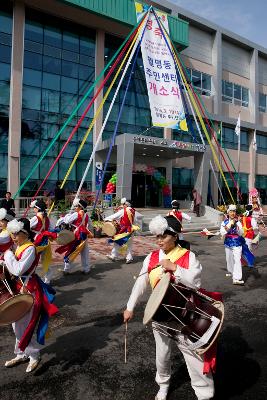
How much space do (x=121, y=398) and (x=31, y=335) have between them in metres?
1.26

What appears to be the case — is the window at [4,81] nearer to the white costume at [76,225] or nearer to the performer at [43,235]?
the white costume at [76,225]

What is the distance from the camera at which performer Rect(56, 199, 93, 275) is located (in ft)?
26.7

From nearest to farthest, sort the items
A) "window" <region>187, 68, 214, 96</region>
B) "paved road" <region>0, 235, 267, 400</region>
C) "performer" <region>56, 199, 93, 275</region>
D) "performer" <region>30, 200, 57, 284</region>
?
1. "paved road" <region>0, 235, 267, 400</region>
2. "performer" <region>30, 200, 57, 284</region>
3. "performer" <region>56, 199, 93, 275</region>
4. "window" <region>187, 68, 214, 96</region>

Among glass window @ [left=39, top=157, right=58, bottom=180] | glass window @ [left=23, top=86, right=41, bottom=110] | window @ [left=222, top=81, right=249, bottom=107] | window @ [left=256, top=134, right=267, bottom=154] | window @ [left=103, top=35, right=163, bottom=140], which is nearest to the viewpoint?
glass window @ [left=23, top=86, right=41, bottom=110]

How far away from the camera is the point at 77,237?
816cm

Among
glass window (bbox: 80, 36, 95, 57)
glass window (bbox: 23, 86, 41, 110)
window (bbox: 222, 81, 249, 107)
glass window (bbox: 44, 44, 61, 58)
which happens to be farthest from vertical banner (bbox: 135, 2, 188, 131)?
window (bbox: 222, 81, 249, 107)

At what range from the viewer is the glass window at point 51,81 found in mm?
19594

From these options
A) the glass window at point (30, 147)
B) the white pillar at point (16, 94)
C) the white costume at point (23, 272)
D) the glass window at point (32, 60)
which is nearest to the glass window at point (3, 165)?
the white pillar at point (16, 94)

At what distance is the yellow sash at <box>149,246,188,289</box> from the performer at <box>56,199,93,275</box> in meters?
5.05

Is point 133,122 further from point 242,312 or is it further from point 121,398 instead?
point 121,398

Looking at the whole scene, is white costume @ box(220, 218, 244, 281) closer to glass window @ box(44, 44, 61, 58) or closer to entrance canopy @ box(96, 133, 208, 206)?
entrance canopy @ box(96, 133, 208, 206)

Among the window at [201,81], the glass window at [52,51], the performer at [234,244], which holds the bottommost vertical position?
the performer at [234,244]

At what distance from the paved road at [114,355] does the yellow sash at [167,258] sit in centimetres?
127

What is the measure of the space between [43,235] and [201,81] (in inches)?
924
